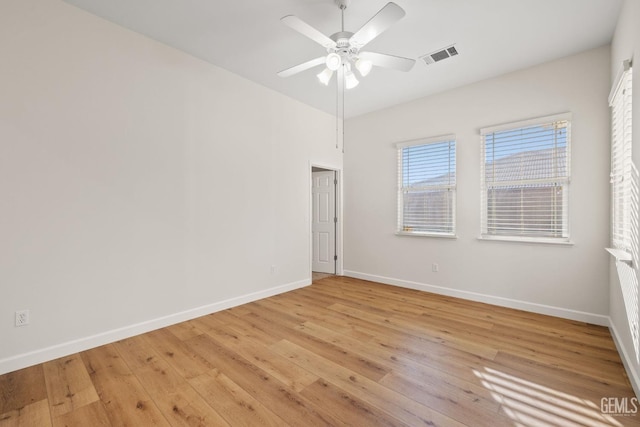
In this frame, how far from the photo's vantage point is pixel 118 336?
2758mm

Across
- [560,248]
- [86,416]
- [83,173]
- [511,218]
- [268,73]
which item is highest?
[268,73]

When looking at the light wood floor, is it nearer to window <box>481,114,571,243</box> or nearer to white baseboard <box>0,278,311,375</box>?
white baseboard <box>0,278,311,375</box>

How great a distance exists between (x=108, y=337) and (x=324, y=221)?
12.4 ft

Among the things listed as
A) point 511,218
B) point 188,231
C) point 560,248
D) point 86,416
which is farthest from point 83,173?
point 560,248

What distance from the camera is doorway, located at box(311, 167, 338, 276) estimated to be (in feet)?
18.1

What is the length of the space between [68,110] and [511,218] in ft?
16.1

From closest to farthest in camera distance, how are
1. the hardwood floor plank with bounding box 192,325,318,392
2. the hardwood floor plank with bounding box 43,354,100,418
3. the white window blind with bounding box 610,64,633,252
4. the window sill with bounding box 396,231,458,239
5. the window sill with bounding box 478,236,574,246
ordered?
the hardwood floor plank with bounding box 43,354,100,418
the hardwood floor plank with bounding box 192,325,318,392
the white window blind with bounding box 610,64,633,252
the window sill with bounding box 478,236,574,246
the window sill with bounding box 396,231,458,239

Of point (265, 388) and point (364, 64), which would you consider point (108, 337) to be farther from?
point (364, 64)

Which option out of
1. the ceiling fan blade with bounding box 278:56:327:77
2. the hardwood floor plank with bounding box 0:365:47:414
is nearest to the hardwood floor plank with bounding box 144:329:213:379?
the hardwood floor plank with bounding box 0:365:47:414

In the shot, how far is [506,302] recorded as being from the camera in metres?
3.67

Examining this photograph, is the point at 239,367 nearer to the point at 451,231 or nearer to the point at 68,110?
the point at 68,110

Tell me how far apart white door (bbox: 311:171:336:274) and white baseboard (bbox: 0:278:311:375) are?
6.36 feet

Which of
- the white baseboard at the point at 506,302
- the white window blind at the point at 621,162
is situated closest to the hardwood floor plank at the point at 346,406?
the white window blind at the point at 621,162

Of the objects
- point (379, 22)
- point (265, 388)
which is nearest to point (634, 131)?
point (379, 22)
